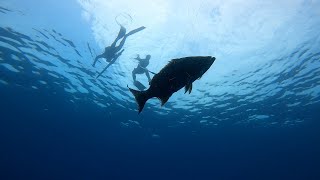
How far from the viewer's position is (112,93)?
77.7 ft

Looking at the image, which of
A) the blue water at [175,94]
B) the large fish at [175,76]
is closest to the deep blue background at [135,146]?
the blue water at [175,94]

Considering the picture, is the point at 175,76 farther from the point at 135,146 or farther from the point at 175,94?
the point at 135,146

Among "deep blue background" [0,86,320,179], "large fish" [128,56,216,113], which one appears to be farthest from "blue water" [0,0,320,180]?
"large fish" [128,56,216,113]

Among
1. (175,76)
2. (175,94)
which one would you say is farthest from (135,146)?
(175,76)

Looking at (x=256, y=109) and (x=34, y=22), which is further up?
(x=256, y=109)

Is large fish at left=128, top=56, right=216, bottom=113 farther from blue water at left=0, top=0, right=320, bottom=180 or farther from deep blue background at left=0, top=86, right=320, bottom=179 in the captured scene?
deep blue background at left=0, top=86, right=320, bottom=179

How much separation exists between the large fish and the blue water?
10.6 metres

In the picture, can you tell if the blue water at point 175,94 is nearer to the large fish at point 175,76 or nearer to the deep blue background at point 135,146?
the deep blue background at point 135,146

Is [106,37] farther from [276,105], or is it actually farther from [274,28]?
[276,105]

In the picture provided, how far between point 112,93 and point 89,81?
2.65m

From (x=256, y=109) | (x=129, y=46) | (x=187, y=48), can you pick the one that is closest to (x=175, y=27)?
(x=187, y=48)

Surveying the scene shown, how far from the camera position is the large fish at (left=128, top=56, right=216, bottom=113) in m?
2.26

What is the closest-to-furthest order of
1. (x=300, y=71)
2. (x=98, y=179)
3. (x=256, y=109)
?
(x=300, y=71) → (x=256, y=109) → (x=98, y=179)

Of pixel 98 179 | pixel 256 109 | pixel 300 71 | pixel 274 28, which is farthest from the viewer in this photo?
pixel 98 179
